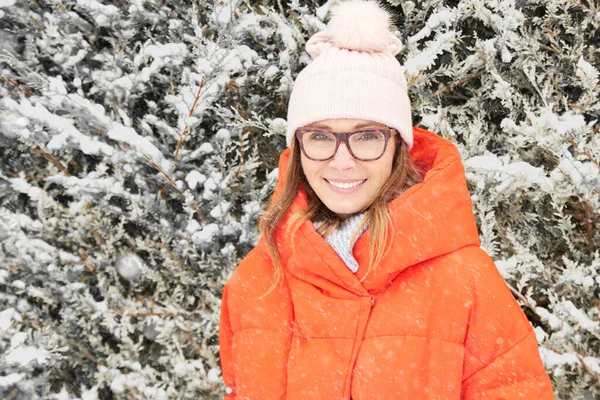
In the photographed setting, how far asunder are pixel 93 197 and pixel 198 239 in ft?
2.43

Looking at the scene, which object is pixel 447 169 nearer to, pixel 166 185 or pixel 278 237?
pixel 278 237

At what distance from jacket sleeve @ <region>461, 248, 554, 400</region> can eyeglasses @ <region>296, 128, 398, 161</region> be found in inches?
20.7

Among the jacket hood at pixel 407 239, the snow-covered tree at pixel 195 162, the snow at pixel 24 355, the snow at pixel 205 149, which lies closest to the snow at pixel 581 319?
the snow-covered tree at pixel 195 162

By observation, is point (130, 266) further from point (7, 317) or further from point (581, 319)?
point (581, 319)

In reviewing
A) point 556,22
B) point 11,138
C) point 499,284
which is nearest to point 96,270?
point 11,138

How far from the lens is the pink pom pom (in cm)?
170

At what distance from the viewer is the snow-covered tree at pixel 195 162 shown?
253 centimetres

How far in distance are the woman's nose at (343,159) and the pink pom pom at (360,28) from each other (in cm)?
38

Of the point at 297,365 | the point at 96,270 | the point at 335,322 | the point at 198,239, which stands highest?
the point at 335,322

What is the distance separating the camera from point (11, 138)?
3.28m

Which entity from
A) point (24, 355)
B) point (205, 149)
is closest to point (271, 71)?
point (205, 149)

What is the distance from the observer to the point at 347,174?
67.0 inches

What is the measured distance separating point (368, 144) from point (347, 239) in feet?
1.14

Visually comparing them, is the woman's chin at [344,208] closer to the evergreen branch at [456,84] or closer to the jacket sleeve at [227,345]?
the jacket sleeve at [227,345]
